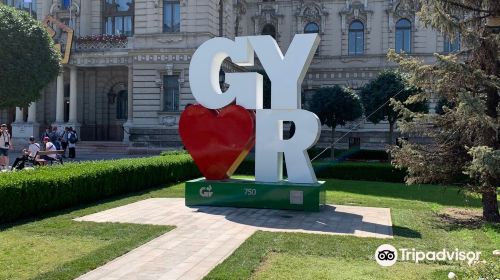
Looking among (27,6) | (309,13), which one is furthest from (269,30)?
(27,6)

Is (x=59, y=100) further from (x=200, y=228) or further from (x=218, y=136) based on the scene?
(x=200, y=228)

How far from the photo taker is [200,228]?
11477 millimetres

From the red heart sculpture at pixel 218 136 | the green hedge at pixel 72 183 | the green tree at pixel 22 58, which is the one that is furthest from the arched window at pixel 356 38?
the red heart sculpture at pixel 218 136

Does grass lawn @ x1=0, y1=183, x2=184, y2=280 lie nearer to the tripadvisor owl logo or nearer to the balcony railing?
the tripadvisor owl logo

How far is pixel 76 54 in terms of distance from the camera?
133 ft

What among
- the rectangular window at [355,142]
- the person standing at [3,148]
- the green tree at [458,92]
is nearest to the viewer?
the green tree at [458,92]

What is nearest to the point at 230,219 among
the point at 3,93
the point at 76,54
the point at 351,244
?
the point at 351,244

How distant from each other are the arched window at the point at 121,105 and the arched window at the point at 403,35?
24.1 meters

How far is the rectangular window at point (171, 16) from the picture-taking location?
3750 cm

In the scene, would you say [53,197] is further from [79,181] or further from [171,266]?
[171,266]

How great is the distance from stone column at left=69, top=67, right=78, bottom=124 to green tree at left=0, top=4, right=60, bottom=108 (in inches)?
321

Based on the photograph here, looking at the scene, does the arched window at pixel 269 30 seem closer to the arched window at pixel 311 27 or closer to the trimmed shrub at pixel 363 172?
the arched window at pixel 311 27

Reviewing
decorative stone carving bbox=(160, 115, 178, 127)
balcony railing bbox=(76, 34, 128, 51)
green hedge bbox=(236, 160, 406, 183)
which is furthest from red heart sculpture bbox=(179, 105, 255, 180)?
balcony railing bbox=(76, 34, 128, 51)

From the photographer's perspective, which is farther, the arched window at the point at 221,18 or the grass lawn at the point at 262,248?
the arched window at the point at 221,18
